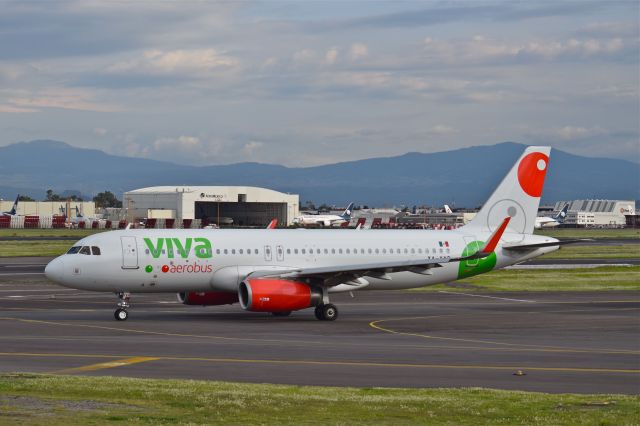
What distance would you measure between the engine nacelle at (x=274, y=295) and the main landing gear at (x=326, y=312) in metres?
0.31

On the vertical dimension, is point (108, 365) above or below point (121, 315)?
below

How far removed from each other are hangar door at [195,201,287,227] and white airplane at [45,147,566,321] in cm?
13738

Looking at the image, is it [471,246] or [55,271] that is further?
[471,246]

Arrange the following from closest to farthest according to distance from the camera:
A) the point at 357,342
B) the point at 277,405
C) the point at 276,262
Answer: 1. the point at 277,405
2. the point at 357,342
3. the point at 276,262

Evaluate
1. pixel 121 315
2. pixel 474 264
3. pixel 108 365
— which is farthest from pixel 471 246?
pixel 108 365

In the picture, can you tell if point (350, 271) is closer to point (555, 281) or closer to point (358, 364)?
point (358, 364)

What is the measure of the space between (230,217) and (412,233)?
147 m

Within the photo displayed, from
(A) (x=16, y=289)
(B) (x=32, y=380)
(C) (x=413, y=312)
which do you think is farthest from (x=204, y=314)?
(B) (x=32, y=380)

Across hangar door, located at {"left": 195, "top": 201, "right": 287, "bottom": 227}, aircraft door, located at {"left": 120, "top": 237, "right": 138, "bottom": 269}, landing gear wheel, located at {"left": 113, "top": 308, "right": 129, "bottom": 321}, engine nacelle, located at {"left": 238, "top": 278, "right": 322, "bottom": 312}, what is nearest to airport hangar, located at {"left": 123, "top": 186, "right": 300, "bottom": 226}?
hangar door, located at {"left": 195, "top": 201, "right": 287, "bottom": 227}

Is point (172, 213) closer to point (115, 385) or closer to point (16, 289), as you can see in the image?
point (16, 289)

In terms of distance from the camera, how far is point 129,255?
1754 inches

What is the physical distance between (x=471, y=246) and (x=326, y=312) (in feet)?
30.4

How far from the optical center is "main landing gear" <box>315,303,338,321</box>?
44656 mm

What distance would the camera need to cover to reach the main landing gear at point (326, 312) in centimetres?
4466
